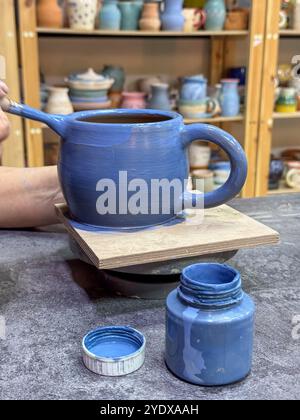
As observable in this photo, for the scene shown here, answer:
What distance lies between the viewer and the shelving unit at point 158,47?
1.99m

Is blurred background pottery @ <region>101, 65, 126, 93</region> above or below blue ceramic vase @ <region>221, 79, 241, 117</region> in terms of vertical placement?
above

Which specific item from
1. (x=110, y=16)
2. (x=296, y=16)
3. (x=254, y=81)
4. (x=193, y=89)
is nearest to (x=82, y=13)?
(x=110, y=16)

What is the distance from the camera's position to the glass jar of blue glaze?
506 mm

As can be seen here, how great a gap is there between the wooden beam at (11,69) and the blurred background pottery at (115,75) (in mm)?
382

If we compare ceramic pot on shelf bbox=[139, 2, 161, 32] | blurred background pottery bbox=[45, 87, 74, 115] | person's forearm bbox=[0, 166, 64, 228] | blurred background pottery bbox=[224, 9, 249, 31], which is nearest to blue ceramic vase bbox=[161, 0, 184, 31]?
ceramic pot on shelf bbox=[139, 2, 161, 32]

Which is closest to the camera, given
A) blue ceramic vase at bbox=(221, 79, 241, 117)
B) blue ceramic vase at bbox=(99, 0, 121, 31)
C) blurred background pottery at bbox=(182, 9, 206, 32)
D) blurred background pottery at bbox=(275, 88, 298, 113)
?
blue ceramic vase at bbox=(99, 0, 121, 31)

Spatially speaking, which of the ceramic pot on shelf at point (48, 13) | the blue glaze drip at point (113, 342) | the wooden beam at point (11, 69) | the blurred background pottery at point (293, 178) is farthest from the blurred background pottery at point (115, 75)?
the blue glaze drip at point (113, 342)

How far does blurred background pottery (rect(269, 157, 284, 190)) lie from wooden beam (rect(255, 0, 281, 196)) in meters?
0.03

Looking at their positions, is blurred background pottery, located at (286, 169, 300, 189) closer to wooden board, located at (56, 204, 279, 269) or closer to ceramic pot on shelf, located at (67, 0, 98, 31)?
ceramic pot on shelf, located at (67, 0, 98, 31)

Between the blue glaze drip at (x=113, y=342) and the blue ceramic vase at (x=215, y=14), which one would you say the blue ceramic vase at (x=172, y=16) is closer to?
the blue ceramic vase at (x=215, y=14)

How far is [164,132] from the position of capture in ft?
2.26

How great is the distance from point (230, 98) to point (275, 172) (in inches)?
17.3

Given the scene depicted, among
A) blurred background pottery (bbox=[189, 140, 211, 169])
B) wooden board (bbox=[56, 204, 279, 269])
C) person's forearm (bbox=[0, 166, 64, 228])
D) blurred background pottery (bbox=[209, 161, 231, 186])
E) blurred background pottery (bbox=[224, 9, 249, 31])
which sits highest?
blurred background pottery (bbox=[224, 9, 249, 31])

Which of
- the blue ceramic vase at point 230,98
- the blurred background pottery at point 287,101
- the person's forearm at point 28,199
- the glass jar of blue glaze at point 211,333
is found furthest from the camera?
the blurred background pottery at point 287,101
